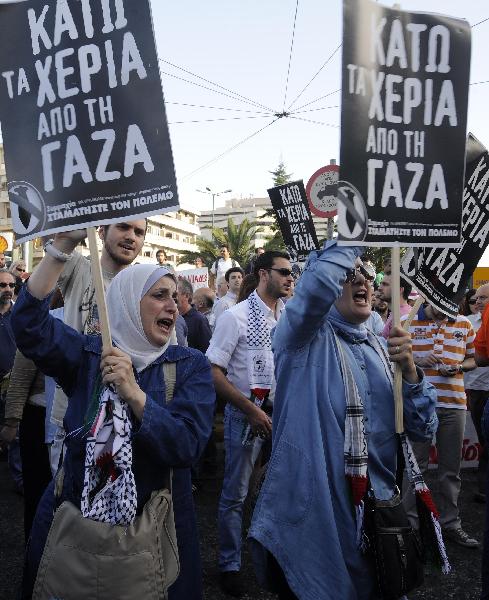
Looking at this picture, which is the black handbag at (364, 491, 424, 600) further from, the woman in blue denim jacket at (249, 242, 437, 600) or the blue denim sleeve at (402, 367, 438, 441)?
the blue denim sleeve at (402, 367, 438, 441)

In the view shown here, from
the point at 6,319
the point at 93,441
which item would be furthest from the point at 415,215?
the point at 6,319

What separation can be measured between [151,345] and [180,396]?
0.75ft

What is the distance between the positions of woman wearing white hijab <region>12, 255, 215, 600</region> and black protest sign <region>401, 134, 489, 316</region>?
1188 millimetres

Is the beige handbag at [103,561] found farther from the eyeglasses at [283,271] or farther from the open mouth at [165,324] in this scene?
the eyeglasses at [283,271]

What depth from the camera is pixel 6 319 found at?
6711 millimetres

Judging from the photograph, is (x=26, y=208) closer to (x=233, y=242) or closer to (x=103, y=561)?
(x=103, y=561)

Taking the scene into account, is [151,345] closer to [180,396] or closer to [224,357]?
[180,396]

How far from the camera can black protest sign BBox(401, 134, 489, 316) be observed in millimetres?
3023

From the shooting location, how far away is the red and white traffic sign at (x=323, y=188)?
8203 millimetres

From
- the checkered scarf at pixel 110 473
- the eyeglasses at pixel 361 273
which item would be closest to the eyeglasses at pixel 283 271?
the eyeglasses at pixel 361 273

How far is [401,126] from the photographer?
262 cm

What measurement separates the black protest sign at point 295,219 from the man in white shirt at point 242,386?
2.35 m

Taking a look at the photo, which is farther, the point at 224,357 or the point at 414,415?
the point at 224,357

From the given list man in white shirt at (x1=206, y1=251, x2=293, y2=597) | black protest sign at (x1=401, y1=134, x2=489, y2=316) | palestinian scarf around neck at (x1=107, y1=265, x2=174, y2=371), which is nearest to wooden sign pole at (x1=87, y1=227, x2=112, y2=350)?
palestinian scarf around neck at (x1=107, y1=265, x2=174, y2=371)
